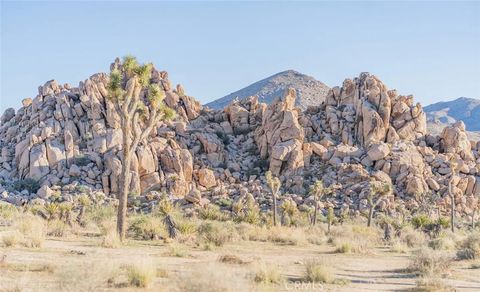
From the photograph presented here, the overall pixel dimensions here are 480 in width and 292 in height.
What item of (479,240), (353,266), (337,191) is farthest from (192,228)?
(337,191)

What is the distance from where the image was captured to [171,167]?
48.2m

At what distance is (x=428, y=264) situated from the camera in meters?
13.7

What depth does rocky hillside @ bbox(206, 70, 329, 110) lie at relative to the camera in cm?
10275

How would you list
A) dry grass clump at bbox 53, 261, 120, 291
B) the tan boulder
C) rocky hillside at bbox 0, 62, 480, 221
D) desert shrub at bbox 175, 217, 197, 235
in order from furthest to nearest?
1. the tan boulder
2. rocky hillside at bbox 0, 62, 480, 221
3. desert shrub at bbox 175, 217, 197, 235
4. dry grass clump at bbox 53, 261, 120, 291

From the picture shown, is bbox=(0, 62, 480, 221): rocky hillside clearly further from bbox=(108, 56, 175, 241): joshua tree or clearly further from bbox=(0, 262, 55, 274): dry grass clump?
bbox=(0, 262, 55, 274): dry grass clump

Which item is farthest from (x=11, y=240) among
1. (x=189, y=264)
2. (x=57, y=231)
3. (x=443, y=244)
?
(x=443, y=244)

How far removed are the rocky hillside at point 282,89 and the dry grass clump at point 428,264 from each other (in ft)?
271

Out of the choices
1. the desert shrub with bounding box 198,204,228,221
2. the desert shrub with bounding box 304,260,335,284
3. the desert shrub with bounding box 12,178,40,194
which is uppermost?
the desert shrub with bounding box 12,178,40,194

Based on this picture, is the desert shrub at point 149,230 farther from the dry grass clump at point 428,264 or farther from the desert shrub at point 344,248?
the dry grass clump at point 428,264

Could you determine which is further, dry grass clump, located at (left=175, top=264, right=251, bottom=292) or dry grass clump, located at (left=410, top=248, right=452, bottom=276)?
dry grass clump, located at (left=410, top=248, right=452, bottom=276)

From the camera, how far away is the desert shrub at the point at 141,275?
9.95 meters

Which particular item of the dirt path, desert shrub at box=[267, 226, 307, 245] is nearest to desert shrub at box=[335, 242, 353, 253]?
the dirt path

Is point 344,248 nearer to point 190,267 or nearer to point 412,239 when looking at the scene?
point 412,239

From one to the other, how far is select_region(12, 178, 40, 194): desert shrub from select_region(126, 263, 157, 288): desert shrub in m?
38.3
